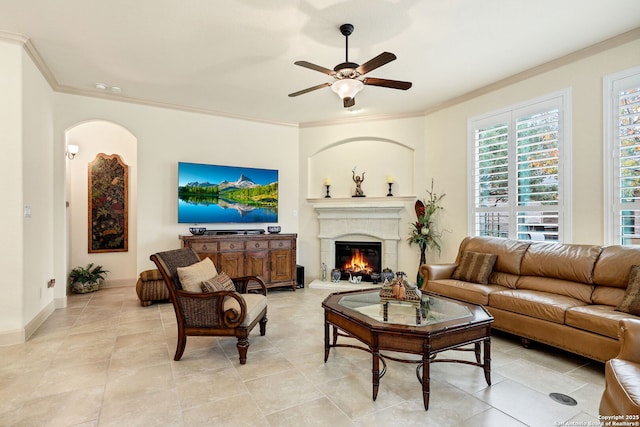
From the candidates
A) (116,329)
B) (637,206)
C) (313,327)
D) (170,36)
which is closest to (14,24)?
(170,36)

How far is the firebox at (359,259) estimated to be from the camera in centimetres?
600

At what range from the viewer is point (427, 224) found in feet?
17.8

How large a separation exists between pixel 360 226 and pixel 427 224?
3.98 feet

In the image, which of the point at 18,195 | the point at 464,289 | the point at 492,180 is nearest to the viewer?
the point at 18,195

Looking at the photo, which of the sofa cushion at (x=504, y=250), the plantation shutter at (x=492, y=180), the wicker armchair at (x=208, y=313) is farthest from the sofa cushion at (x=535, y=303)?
the wicker armchair at (x=208, y=313)

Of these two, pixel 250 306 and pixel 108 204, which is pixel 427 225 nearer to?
pixel 250 306

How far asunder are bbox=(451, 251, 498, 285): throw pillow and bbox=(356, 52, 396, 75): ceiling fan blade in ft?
8.76

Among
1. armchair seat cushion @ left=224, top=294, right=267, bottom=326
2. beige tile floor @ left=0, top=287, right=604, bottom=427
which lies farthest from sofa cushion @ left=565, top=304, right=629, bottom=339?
armchair seat cushion @ left=224, top=294, right=267, bottom=326

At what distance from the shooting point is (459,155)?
5117mm

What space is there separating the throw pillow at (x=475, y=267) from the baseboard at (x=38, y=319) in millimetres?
4863

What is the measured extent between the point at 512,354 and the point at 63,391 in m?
3.71

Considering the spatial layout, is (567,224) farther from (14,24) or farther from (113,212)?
(113,212)

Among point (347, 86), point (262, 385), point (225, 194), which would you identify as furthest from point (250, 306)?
point (225, 194)

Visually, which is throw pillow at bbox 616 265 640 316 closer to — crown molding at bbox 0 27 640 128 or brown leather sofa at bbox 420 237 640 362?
brown leather sofa at bbox 420 237 640 362
